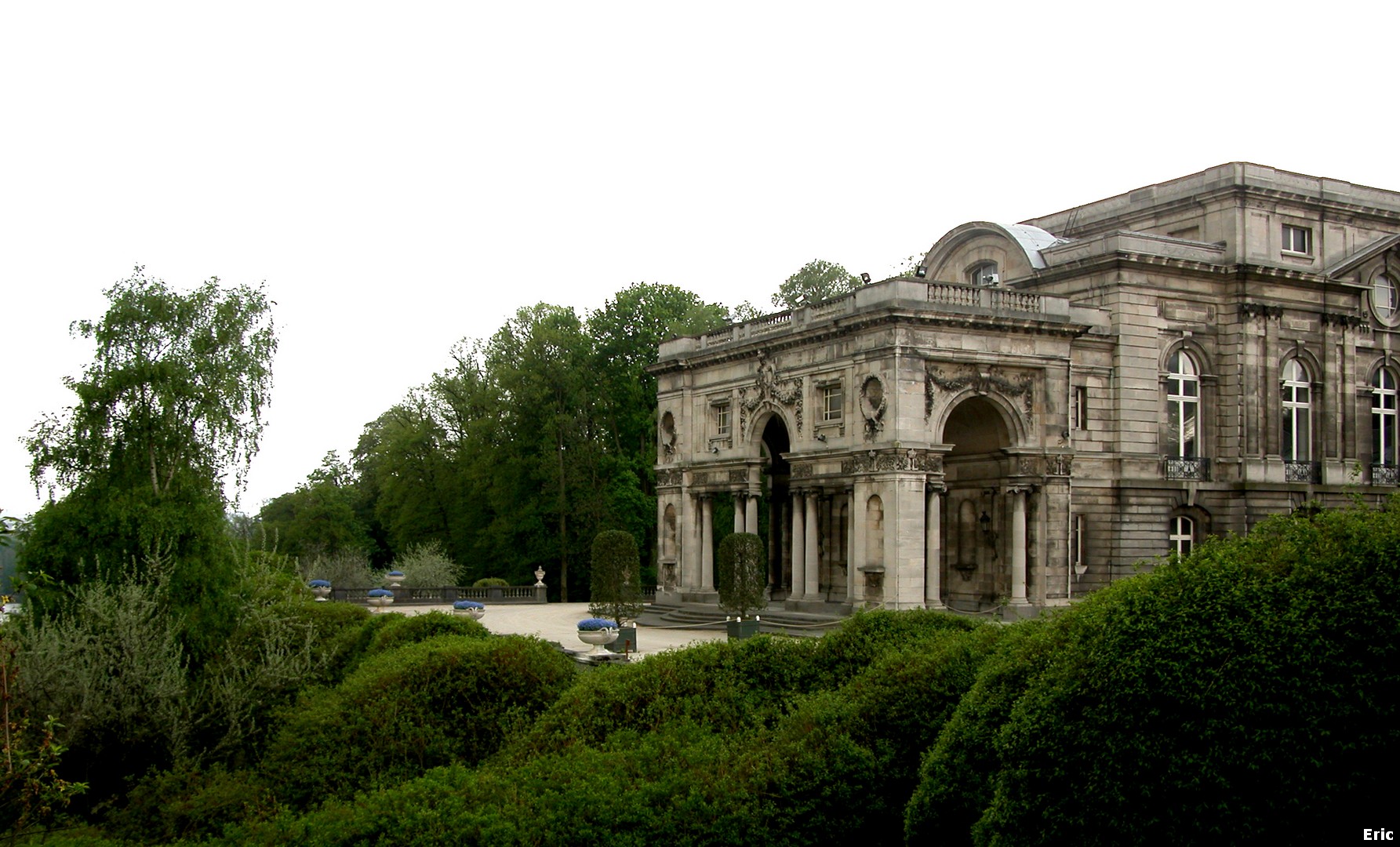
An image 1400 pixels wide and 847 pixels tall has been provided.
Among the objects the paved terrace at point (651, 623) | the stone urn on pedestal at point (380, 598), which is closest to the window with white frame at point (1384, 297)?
Result: the paved terrace at point (651, 623)

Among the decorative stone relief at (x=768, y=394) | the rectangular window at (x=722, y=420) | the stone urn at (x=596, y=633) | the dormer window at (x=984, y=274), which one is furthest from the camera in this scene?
the rectangular window at (x=722, y=420)

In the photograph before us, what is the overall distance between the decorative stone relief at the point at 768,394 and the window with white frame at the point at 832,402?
3.40 feet

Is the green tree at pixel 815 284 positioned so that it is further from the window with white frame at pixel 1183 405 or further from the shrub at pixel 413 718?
the shrub at pixel 413 718

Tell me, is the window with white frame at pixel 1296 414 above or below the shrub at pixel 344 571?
above

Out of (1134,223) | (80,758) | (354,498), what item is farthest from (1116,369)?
(354,498)

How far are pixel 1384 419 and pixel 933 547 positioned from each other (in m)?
18.6

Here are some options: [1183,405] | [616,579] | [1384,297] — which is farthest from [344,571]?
[1384,297]

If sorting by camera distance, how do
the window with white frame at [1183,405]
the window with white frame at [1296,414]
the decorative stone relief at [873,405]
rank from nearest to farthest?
the decorative stone relief at [873,405]
the window with white frame at [1183,405]
the window with white frame at [1296,414]

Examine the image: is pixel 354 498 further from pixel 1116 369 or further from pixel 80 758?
pixel 80 758

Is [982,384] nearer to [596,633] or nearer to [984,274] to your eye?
[984,274]

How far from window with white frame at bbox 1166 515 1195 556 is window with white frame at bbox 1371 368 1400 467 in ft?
25.0

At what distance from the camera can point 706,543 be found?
42000mm

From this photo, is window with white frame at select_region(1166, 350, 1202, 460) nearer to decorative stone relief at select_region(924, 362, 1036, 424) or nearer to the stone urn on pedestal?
decorative stone relief at select_region(924, 362, 1036, 424)

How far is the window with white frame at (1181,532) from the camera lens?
122 feet
